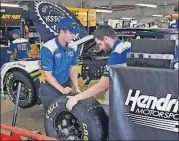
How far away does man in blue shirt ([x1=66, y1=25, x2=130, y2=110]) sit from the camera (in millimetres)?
2644

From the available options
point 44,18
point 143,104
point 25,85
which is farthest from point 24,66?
point 143,104

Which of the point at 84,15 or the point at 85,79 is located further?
the point at 84,15

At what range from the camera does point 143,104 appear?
2225 millimetres

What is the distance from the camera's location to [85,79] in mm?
4871

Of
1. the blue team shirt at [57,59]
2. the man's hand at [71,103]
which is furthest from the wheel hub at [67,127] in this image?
the blue team shirt at [57,59]

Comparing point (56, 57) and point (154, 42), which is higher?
point (154, 42)

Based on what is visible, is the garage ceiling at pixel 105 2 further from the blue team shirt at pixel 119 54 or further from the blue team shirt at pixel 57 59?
the blue team shirt at pixel 119 54

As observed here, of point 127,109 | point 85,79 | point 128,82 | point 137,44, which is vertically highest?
point 137,44

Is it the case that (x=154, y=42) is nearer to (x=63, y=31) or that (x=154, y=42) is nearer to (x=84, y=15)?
(x=63, y=31)

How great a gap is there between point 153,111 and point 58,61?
151 cm

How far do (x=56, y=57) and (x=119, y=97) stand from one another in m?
1.28

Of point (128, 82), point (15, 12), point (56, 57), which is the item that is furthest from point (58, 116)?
point (15, 12)

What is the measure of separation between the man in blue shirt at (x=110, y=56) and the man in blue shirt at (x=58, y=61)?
0.44 m

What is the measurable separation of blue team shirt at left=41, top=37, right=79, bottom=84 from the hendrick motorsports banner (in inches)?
47.0
